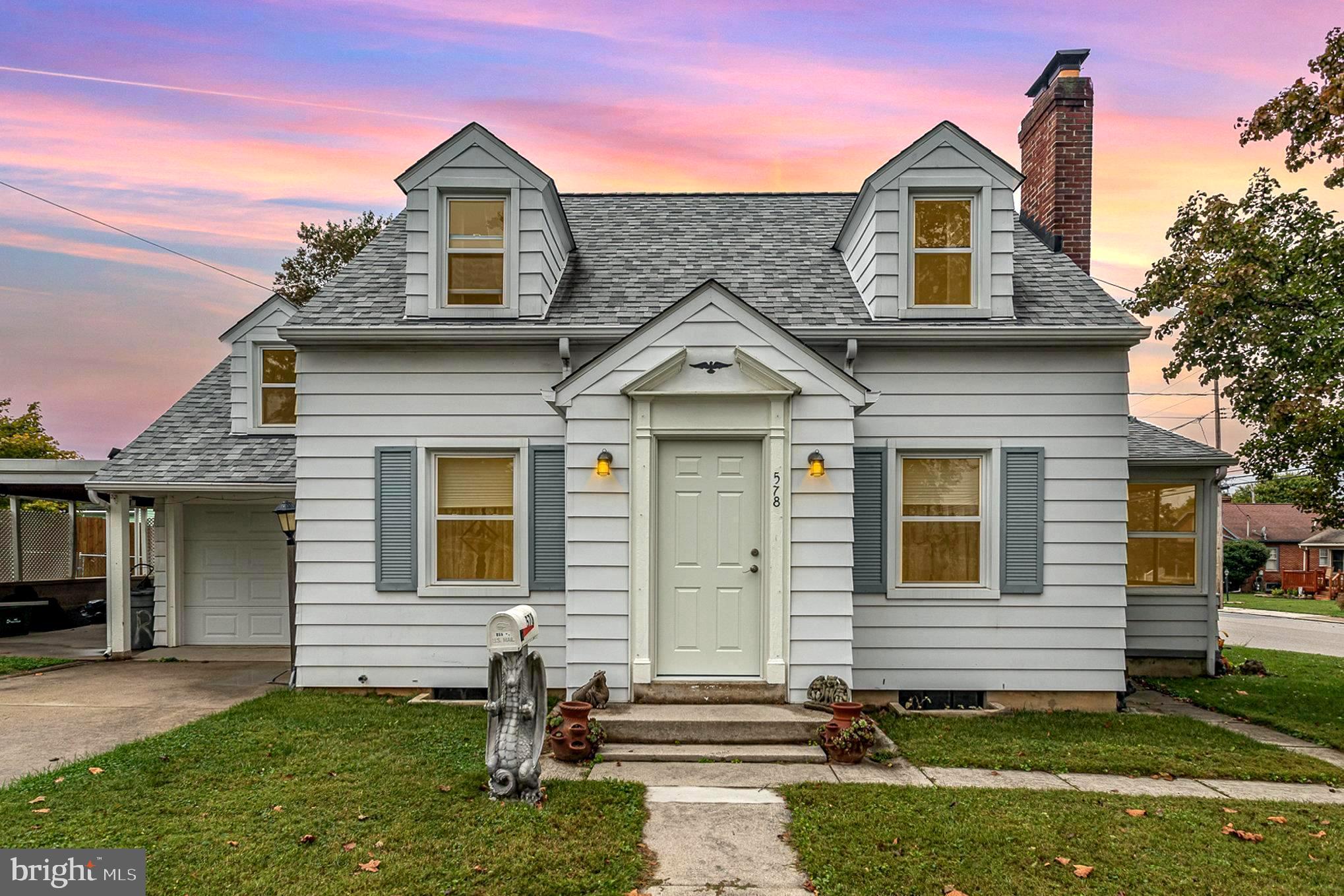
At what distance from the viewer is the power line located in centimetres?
1175

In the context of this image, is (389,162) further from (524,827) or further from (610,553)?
(524,827)

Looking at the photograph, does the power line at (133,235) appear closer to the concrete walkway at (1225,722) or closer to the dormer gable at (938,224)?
the dormer gable at (938,224)

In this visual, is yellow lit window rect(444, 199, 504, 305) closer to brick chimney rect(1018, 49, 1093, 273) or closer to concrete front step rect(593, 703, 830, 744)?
concrete front step rect(593, 703, 830, 744)

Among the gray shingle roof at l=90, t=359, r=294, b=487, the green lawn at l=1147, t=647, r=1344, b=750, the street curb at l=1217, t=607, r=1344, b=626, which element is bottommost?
the street curb at l=1217, t=607, r=1344, b=626

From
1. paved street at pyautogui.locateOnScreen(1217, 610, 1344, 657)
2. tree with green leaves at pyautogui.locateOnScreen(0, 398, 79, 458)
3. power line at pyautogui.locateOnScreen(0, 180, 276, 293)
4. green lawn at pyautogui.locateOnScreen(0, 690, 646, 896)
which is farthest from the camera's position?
tree with green leaves at pyautogui.locateOnScreen(0, 398, 79, 458)

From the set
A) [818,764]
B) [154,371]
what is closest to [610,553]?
[818,764]

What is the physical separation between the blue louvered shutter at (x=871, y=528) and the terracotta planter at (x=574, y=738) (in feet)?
10.6

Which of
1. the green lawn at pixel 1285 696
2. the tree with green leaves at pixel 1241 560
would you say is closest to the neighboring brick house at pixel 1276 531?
the tree with green leaves at pixel 1241 560

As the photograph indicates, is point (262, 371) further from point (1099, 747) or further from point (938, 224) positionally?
point (1099, 747)

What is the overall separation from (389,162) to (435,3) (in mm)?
4402

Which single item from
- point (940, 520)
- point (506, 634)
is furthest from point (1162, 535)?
point (506, 634)

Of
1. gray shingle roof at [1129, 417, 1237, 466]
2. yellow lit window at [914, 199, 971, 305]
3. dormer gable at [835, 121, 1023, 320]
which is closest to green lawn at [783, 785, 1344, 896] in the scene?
dormer gable at [835, 121, 1023, 320]

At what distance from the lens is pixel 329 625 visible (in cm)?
721

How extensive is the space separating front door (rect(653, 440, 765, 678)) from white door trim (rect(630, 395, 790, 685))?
0.33 feet
